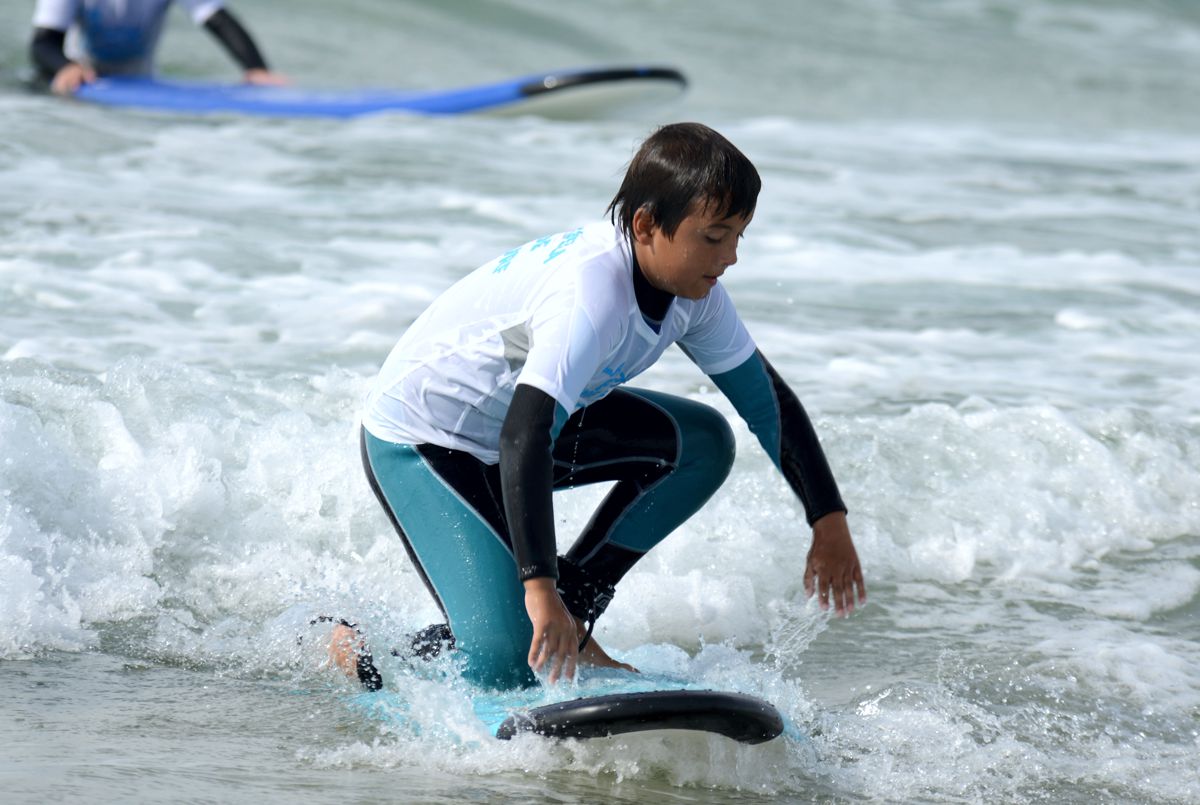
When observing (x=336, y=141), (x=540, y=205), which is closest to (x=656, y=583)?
(x=540, y=205)

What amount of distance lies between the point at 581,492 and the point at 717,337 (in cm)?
157

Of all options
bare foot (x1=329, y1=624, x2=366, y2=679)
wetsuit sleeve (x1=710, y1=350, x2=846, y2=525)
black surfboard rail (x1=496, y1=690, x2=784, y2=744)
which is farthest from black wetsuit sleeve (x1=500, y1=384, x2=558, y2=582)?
bare foot (x1=329, y1=624, x2=366, y2=679)

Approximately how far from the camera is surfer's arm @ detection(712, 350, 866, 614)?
3.18m

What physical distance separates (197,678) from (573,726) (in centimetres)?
105

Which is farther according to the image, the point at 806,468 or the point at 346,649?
the point at 346,649

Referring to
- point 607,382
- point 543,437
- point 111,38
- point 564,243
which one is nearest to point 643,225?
point 564,243

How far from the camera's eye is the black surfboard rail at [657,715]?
273cm

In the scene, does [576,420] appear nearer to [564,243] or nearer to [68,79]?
[564,243]

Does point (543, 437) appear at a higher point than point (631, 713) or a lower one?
higher

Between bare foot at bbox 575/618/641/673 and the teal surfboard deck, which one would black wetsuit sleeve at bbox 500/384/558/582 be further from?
bare foot at bbox 575/618/641/673

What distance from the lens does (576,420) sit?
128 inches

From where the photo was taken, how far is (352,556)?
4.22 m

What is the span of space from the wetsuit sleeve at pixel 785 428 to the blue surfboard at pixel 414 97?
7.83 meters

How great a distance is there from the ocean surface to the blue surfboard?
22 centimetres
